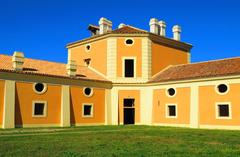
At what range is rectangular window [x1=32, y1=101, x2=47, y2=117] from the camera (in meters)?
27.3

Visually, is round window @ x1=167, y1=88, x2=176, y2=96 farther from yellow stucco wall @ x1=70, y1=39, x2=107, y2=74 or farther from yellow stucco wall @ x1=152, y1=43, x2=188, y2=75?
yellow stucco wall @ x1=70, y1=39, x2=107, y2=74

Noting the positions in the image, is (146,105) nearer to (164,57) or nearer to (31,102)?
(164,57)

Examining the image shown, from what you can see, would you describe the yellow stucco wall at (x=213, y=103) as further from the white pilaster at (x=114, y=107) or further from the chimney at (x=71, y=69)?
the chimney at (x=71, y=69)

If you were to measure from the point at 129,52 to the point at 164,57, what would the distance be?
15.9ft

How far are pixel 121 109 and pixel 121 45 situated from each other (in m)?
7.11

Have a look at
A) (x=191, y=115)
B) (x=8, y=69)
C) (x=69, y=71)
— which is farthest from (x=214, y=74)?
(x=8, y=69)

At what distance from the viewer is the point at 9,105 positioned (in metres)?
25.3

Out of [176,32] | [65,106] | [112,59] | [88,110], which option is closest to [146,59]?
[112,59]

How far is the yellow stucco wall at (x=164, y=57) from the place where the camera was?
34969 millimetres

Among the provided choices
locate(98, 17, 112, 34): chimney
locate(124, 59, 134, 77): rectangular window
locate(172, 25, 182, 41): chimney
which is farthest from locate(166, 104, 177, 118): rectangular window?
locate(98, 17, 112, 34): chimney

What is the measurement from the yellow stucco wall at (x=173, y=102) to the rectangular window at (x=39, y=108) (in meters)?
11.6

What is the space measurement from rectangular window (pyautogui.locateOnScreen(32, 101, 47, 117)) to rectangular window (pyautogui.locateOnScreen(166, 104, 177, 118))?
40.3 feet

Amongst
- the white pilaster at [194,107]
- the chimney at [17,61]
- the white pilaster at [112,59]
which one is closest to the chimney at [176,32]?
the white pilaster at [112,59]

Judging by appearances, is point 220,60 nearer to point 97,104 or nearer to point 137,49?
point 137,49
